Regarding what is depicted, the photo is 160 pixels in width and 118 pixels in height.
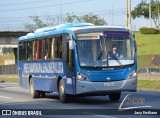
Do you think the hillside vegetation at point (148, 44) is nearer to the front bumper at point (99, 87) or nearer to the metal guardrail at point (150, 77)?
the metal guardrail at point (150, 77)

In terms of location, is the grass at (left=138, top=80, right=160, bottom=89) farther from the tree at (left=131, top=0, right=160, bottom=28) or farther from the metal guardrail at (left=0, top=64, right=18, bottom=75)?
the tree at (left=131, top=0, right=160, bottom=28)

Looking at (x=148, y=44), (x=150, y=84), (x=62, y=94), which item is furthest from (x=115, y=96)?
(x=148, y=44)

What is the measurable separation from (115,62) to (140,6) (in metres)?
130

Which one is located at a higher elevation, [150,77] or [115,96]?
[115,96]

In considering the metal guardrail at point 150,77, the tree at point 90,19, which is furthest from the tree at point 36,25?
the metal guardrail at point 150,77

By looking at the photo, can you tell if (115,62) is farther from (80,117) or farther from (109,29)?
(80,117)

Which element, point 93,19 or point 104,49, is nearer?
point 104,49

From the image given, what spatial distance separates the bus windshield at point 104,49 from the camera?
67.2 ft

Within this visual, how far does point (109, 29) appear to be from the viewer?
21094 millimetres

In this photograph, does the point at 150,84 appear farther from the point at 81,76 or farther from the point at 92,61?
the point at 81,76

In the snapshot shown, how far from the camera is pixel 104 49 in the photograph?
2066 cm

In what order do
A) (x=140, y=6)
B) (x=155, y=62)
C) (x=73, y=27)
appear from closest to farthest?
(x=73, y=27), (x=155, y=62), (x=140, y=6)

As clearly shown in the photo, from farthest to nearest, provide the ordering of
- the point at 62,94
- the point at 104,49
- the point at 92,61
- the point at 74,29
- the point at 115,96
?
1. the point at 115,96
2. the point at 62,94
3. the point at 74,29
4. the point at 104,49
5. the point at 92,61

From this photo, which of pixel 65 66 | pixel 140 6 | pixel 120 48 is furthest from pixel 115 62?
pixel 140 6
